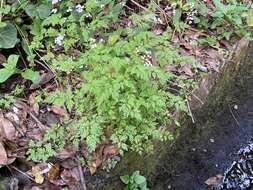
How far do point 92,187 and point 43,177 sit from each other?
11.8 inches

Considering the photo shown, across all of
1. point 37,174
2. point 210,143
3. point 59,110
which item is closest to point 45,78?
point 59,110

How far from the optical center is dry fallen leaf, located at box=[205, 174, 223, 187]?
3.19 metres

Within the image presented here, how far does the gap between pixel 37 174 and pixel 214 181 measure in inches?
52.4

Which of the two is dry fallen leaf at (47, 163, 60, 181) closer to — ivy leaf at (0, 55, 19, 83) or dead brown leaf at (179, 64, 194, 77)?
ivy leaf at (0, 55, 19, 83)

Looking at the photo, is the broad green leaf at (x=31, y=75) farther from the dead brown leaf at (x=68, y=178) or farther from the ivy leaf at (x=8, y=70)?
the dead brown leaf at (x=68, y=178)

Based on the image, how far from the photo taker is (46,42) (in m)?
3.11

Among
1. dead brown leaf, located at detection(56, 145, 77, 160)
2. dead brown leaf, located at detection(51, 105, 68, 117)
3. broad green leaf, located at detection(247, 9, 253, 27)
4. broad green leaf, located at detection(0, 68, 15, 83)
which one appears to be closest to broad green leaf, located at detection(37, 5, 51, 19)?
broad green leaf, located at detection(0, 68, 15, 83)

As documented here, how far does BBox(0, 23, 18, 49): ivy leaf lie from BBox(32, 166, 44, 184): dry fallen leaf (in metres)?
0.86

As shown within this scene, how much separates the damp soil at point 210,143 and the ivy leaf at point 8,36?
134 cm

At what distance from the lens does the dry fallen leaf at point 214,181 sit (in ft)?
10.5

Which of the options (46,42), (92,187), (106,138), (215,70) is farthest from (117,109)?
(215,70)

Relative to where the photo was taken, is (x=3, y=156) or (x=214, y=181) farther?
(x=214, y=181)

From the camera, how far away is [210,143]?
341 cm

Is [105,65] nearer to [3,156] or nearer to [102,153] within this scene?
[102,153]
